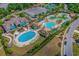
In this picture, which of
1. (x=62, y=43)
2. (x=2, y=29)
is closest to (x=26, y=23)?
(x=2, y=29)

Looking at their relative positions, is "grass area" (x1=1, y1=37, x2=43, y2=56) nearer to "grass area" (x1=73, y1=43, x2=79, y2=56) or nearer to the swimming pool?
the swimming pool

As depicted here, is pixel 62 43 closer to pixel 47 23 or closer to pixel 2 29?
pixel 47 23

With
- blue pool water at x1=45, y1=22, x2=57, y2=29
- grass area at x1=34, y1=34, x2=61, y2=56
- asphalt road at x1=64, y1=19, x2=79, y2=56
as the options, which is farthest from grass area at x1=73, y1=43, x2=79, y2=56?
blue pool water at x1=45, y1=22, x2=57, y2=29

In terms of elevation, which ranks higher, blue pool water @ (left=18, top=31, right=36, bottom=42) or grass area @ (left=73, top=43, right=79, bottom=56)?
blue pool water @ (left=18, top=31, right=36, bottom=42)

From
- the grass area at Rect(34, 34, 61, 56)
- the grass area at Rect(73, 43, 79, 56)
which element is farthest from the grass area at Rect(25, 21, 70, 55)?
the grass area at Rect(73, 43, 79, 56)

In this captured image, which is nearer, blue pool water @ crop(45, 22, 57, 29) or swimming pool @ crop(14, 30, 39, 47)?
swimming pool @ crop(14, 30, 39, 47)

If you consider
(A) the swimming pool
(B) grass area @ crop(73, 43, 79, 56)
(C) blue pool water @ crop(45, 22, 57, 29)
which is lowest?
(B) grass area @ crop(73, 43, 79, 56)

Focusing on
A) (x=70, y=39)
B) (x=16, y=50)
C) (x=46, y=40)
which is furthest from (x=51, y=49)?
(x=16, y=50)

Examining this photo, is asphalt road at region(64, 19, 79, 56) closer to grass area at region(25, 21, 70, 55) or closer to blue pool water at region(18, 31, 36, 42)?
grass area at region(25, 21, 70, 55)
